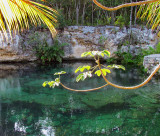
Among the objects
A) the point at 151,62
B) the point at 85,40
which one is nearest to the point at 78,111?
the point at 151,62

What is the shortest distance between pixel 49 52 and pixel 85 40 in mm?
3020

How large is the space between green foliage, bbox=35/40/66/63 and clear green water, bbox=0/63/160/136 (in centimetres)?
558

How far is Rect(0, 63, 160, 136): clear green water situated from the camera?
392cm

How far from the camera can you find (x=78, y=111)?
4.85 meters

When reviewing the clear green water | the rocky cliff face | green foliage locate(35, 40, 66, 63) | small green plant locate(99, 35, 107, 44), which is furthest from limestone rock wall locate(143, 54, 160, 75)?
green foliage locate(35, 40, 66, 63)

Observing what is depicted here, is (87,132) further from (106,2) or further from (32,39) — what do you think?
(106,2)

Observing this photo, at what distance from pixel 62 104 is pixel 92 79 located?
10.7ft

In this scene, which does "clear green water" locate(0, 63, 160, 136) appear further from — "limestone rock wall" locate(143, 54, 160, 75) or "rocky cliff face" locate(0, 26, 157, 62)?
"rocky cliff face" locate(0, 26, 157, 62)

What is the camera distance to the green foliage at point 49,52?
12.7 m

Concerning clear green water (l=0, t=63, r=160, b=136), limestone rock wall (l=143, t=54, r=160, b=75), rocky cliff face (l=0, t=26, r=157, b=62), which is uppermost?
rocky cliff face (l=0, t=26, r=157, b=62)

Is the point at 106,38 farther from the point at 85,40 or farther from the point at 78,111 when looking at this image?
the point at 78,111

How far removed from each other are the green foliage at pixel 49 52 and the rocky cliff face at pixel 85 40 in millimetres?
489

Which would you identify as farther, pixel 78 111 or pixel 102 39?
pixel 102 39

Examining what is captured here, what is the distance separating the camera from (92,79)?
838 cm
